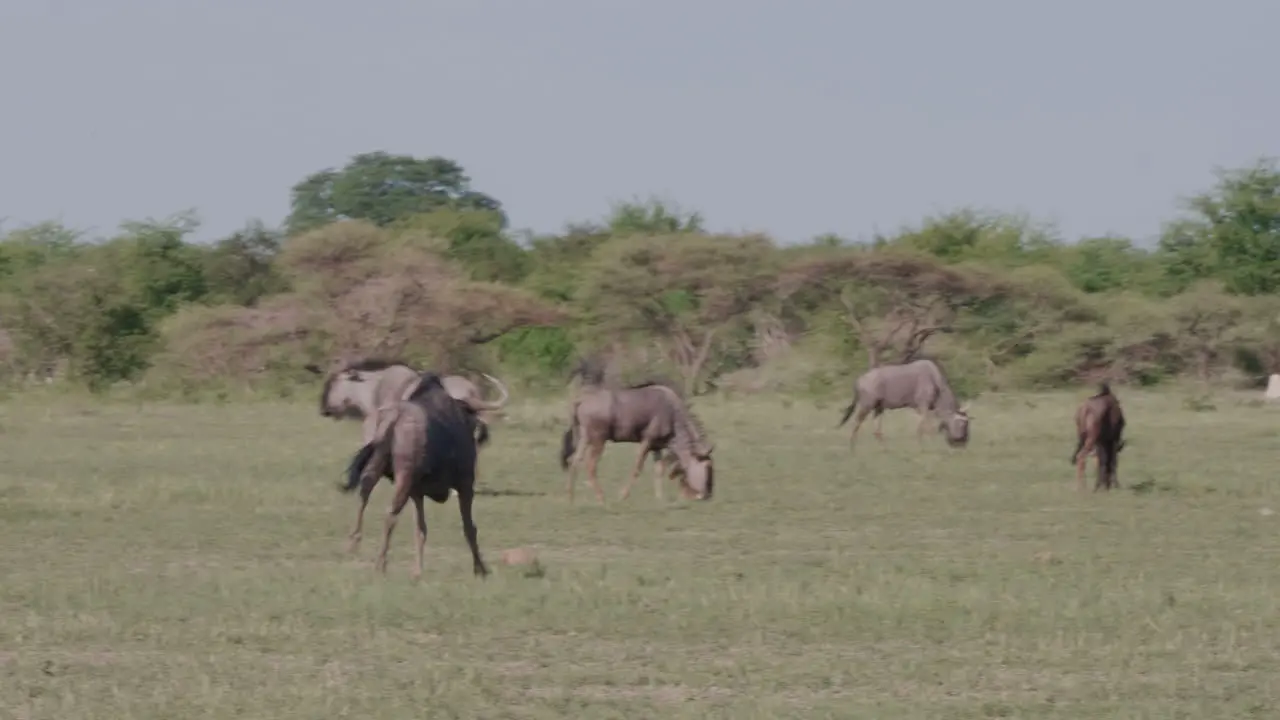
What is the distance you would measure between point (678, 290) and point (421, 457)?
35.8 m

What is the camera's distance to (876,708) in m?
8.15

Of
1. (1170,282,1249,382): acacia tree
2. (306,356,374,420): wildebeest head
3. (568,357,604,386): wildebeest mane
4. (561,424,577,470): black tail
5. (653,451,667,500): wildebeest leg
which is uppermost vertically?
(1170,282,1249,382): acacia tree

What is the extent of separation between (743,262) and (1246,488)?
28.4 m

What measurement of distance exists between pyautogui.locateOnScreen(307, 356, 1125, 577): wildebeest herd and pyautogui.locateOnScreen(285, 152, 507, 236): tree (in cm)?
5772

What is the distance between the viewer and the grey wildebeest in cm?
1336

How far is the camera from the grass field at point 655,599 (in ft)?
27.6

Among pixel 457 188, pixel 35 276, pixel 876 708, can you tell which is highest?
pixel 457 188

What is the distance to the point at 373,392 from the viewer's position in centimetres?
1852

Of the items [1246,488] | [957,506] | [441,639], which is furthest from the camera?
[1246,488]

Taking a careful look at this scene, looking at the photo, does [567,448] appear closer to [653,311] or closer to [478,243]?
[653,311]

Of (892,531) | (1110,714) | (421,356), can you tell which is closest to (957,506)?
(892,531)

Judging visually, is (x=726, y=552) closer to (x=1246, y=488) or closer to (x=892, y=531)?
(x=892, y=531)

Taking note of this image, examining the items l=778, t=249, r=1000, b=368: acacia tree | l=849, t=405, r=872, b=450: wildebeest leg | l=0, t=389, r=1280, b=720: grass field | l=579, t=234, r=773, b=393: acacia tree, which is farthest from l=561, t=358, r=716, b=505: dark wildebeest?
l=579, t=234, r=773, b=393: acacia tree

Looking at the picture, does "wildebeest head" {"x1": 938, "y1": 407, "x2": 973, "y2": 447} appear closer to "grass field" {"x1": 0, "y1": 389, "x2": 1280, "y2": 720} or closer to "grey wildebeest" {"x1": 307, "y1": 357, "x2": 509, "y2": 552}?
"grass field" {"x1": 0, "y1": 389, "x2": 1280, "y2": 720}
